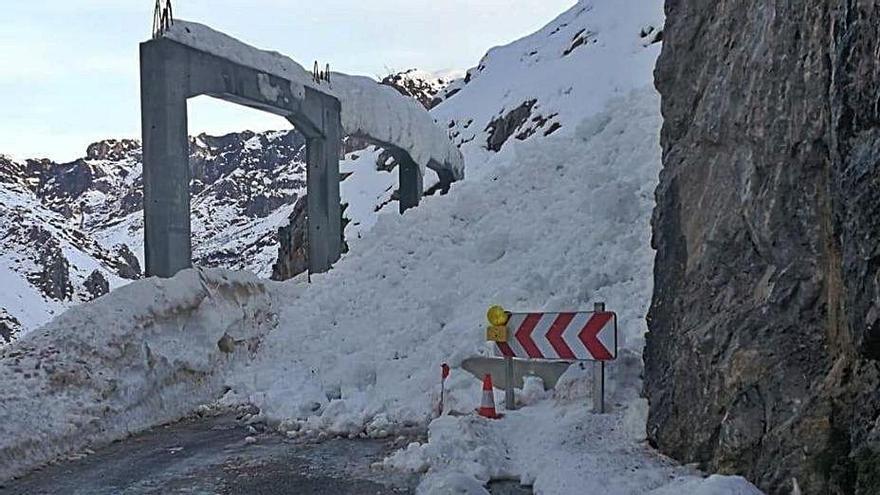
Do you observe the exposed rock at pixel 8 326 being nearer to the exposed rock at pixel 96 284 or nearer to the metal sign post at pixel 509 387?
the exposed rock at pixel 96 284

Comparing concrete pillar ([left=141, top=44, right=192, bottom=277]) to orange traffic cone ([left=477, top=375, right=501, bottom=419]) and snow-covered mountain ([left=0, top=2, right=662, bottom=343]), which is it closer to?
snow-covered mountain ([left=0, top=2, right=662, bottom=343])

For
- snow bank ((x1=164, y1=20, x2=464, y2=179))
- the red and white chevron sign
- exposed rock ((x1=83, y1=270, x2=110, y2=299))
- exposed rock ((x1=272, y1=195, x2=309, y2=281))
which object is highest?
snow bank ((x1=164, y1=20, x2=464, y2=179))

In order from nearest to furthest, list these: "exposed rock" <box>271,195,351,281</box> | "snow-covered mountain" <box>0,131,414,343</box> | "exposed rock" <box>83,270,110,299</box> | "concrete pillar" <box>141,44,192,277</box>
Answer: "concrete pillar" <box>141,44,192,277</box> → "exposed rock" <box>271,195,351,281</box> → "snow-covered mountain" <box>0,131,414,343</box> → "exposed rock" <box>83,270,110,299</box>

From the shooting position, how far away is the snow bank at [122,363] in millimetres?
7504

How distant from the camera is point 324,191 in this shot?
18.2 metres

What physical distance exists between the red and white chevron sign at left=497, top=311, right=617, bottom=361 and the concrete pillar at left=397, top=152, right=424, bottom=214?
49.5ft

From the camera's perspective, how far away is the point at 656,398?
5.95 metres

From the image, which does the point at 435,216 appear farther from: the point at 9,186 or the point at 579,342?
the point at 9,186

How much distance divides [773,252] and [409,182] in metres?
18.1

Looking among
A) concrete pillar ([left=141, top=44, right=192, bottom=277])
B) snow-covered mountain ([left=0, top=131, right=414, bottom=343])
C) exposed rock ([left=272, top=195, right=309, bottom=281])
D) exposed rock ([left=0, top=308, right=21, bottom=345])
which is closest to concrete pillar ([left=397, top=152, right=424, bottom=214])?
exposed rock ([left=272, top=195, right=309, bottom=281])

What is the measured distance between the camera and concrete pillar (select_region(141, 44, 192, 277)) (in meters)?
12.9

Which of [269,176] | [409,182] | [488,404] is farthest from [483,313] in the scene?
[269,176]

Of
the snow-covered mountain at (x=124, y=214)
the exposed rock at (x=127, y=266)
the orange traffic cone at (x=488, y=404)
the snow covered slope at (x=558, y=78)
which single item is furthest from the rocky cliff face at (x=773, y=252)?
the exposed rock at (x=127, y=266)

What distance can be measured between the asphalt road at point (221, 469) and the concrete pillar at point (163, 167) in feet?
17.3
